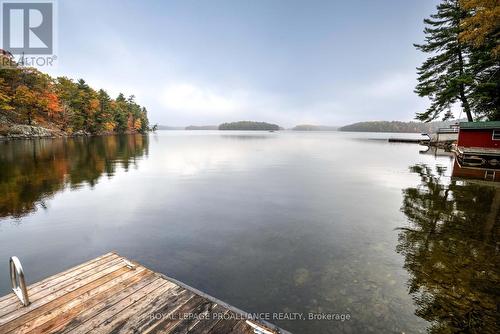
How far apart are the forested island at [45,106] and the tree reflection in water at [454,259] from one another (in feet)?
241

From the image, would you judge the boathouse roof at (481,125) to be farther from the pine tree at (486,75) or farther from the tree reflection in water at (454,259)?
the tree reflection in water at (454,259)

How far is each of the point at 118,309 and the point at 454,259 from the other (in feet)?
28.2

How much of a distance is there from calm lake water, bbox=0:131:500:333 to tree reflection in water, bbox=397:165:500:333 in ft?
0.10

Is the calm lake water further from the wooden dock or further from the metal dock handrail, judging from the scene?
the metal dock handrail

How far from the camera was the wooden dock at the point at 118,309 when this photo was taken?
11.4 feet

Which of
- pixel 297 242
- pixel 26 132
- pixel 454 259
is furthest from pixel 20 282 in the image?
pixel 26 132

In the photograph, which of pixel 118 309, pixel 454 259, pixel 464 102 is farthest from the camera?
pixel 464 102

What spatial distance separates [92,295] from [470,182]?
74.1 ft

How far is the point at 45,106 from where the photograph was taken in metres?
60.6

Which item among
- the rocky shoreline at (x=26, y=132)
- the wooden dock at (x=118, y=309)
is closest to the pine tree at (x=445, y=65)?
the wooden dock at (x=118, y=309)

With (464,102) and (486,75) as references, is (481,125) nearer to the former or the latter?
(486,75)

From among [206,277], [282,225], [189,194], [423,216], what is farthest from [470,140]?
[206,277]

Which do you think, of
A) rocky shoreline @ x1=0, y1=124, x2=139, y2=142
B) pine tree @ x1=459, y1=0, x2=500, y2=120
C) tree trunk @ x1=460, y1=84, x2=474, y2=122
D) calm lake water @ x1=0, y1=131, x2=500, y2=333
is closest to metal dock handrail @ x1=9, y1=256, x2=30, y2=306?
calm lake water @ x1=0, y1=131, x2=500, y2=333

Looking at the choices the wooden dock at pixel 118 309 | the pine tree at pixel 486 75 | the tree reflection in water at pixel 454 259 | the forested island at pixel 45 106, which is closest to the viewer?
the wooden dock at pixel 118 309
